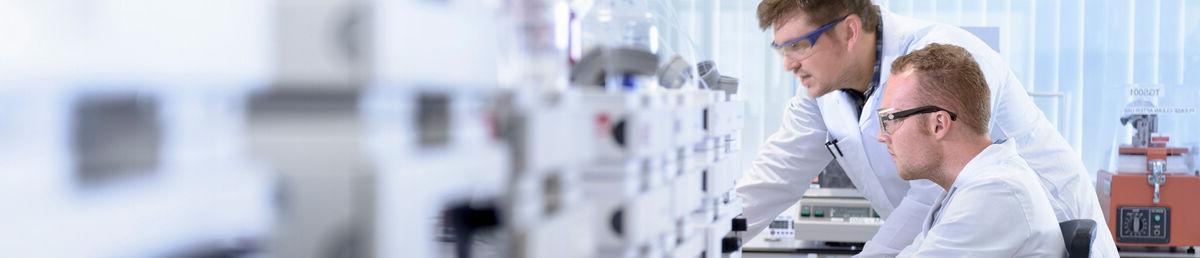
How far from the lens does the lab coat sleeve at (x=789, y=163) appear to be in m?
2.69

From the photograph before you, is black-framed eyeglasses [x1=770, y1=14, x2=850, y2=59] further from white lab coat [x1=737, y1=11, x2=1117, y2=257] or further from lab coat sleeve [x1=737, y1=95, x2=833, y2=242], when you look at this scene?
lab coat sleeve [x1=737, y1=95, x2=833, y2=242]

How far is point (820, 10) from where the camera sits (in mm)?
2309

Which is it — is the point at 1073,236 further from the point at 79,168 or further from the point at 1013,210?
the point at 79,168

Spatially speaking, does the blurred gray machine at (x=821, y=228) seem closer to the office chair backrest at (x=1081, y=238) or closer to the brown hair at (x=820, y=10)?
the brown hair at (x=820, y=10)

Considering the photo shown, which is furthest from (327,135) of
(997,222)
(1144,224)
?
(1144,224)

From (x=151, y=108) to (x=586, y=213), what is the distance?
0.43 m

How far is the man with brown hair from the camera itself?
5.57ft

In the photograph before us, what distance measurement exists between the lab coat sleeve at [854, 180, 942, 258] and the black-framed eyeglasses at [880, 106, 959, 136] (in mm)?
361

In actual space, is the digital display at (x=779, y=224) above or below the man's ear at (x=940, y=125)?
below

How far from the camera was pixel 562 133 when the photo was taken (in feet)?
2.35

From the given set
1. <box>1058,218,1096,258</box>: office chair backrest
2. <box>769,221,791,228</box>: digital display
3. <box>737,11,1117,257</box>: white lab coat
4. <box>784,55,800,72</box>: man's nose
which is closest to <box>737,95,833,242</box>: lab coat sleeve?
<box>737,11,1117,257</box>: white lab coat

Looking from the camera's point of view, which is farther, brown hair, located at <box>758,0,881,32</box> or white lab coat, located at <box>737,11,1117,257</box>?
brown hair, located at <box>758,0,881,32</box>

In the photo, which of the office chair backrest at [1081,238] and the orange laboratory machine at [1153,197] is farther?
the orange laboratory machine at [1153,197]

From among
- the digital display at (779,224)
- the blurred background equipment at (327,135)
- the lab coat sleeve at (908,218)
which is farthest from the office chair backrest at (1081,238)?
the digital display at (779,224)
